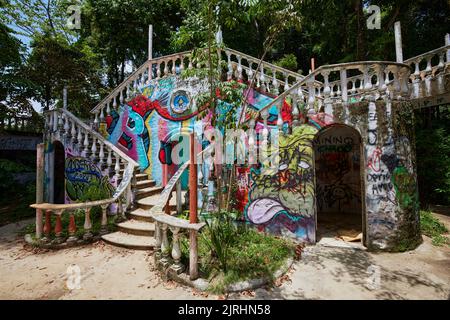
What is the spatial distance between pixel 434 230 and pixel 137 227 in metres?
7.87

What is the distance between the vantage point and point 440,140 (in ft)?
28.5

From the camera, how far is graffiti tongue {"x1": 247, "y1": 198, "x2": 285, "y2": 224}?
544 centimetres

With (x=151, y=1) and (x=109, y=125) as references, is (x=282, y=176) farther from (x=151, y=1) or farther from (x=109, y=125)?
(x=151, y=1)

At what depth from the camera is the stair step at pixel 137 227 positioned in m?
5.52

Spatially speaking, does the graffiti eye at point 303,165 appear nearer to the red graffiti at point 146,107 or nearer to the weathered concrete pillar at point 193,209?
the weathered concrete pillar at point 193,209

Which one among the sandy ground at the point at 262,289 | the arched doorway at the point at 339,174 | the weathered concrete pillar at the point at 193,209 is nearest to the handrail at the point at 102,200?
the sandy ground at the point at 262,289

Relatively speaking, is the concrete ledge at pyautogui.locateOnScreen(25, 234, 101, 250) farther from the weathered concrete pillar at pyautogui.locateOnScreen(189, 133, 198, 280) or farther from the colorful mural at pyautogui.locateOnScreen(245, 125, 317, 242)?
the colorful mural at pyautogui.locateOnScreen(245, 125, 317, 242)

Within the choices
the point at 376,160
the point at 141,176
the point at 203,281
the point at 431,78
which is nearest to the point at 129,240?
the point at 203,281

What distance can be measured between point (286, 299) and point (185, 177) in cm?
580

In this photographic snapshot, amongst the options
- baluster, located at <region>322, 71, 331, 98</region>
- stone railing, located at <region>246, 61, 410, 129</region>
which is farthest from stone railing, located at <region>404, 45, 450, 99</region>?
baluster, located at <region>322, 71, 331, 98</region>

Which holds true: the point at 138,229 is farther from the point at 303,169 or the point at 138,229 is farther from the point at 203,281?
the point at 303,169

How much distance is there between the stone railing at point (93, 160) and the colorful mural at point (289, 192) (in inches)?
141

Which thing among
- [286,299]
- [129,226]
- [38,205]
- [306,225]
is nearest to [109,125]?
[38,205]

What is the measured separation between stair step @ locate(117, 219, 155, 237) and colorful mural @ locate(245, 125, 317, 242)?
2.53 meters
